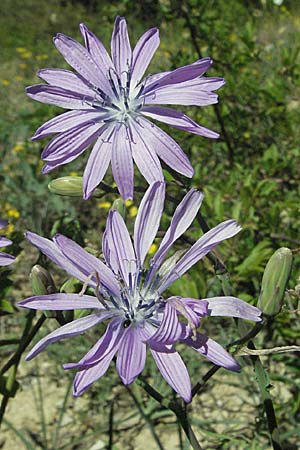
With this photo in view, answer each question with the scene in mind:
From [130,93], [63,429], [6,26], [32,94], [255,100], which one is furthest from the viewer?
[6,26]

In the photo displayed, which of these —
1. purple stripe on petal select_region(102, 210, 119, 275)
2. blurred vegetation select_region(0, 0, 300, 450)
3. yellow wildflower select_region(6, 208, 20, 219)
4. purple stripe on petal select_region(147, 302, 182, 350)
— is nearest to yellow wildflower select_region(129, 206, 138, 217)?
blurred vegetation select_region(0, 0, 300, 450)

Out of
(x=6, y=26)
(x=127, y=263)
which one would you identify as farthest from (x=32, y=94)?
(x=6, y=26)

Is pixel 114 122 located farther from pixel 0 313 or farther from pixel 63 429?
pixel 63 429

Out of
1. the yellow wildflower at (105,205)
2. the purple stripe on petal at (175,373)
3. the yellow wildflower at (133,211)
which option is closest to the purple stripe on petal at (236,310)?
the purple stripe on petal at (175,373)

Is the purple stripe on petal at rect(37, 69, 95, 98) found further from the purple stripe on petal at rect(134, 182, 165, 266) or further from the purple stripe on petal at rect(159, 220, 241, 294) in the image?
the purple stripe on petal at rect(159, 220, 241, 294)

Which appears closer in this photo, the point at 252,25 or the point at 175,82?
the point at 175,82

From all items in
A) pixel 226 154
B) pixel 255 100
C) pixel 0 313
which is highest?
pixel 255 100

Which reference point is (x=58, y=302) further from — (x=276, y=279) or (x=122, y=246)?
(x=276, y=279)
